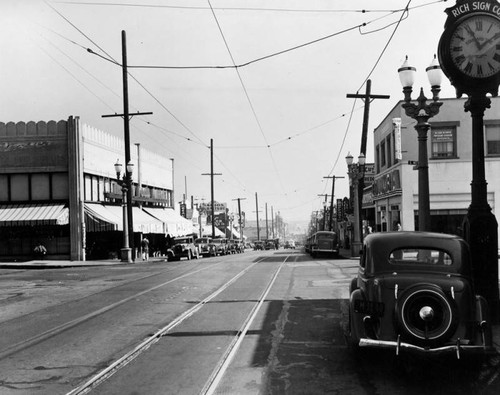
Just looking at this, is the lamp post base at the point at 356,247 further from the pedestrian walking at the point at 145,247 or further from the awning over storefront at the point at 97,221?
the awning over storefront at the point at 97,221

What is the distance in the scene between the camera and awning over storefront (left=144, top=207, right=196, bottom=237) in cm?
4478

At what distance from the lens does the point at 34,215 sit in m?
33.8

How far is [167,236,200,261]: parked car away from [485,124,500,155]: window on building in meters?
19.5

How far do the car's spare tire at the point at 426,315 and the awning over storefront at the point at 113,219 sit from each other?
99.7 feet

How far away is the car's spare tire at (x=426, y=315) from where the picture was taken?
6.36 metres

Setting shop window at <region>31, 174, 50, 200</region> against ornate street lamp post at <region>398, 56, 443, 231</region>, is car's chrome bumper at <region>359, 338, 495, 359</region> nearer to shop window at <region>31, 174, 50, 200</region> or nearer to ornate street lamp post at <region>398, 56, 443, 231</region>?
ornate street lamp post at <region>398, 56, 443, 231</region>

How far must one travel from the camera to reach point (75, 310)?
40.5 ft

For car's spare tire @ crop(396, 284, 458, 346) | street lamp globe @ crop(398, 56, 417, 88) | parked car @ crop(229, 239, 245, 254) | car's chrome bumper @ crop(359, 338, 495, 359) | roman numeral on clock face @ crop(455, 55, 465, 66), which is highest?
street lamp globe @ crop(398, 56, 417, 88)

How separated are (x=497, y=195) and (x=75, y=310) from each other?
89.2 ft

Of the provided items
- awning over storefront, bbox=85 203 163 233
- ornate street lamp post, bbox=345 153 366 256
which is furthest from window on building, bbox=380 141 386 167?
awning over storefront, bbox=85 203 163 233

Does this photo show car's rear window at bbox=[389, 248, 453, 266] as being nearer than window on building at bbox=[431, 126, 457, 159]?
Yes

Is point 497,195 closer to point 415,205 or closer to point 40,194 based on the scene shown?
point 415,205

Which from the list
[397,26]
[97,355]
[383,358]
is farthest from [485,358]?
[397,26]

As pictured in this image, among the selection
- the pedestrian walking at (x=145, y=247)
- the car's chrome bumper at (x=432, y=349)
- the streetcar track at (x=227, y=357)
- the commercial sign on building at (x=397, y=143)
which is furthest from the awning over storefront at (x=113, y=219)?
the car's chrome bumper at (x=432, y=349)
